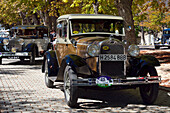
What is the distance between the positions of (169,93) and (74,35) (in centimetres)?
315

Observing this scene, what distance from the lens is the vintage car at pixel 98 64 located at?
7.17 m

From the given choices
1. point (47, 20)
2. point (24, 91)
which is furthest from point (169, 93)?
point (47, 20)

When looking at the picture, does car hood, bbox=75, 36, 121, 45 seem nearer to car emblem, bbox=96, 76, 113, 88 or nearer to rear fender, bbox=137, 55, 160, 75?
rear fender, bbox=137, 55, 160, 75

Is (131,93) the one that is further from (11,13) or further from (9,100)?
(11,13)

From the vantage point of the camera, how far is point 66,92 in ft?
25.5

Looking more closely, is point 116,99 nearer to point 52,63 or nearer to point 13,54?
point 52,63

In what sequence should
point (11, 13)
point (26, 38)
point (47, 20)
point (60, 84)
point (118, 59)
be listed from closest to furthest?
1. point (118, 59)
2. point (60, 84)
3. point (26, 38)
4. point (47, 20)
5. point (11, 13)

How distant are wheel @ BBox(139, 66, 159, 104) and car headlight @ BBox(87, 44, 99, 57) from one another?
139cm

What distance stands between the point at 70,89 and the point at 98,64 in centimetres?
89

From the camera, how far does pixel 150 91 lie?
7.74 meters

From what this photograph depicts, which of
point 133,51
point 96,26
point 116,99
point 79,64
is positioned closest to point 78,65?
point 79,64

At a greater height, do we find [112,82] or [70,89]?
[112,82]

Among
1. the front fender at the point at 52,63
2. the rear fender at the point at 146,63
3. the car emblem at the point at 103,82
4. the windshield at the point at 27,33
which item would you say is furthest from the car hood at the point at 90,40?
the windshield at the point at 27,33

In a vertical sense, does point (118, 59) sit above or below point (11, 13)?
below
